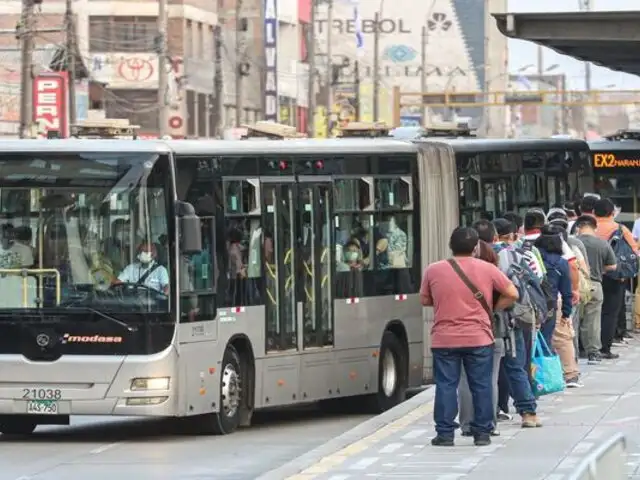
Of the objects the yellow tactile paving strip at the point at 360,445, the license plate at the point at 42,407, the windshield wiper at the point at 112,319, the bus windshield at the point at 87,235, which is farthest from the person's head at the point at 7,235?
the yellow tactile paving strip at the point at 360,445

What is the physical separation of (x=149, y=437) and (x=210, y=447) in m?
1.30

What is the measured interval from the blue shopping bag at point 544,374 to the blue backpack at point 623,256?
7667mm

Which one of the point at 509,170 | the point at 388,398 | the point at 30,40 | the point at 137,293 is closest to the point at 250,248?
the point at 137,293

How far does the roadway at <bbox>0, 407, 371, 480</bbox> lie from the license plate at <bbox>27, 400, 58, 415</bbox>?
11.8 inches

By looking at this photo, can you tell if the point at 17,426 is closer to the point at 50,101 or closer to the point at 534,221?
the point at 534,221

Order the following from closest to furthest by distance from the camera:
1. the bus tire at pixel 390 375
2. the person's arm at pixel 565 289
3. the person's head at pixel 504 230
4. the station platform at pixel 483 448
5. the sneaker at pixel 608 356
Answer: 1. the station platform at pixel 483 448
2. the person's head at pixel 504 230
3. the person's arm at pixel 565 289
4. the bus tire at pixel 390 375
5. the sneaker at pixel 608 356

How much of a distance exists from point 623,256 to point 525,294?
9.28 m

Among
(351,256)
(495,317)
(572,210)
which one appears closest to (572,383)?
(351,256)

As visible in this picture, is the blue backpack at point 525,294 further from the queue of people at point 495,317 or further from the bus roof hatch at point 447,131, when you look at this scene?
the bus roof hatch at point 447,131

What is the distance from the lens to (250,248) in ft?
61.5

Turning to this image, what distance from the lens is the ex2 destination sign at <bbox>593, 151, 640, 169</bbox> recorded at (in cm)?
3819

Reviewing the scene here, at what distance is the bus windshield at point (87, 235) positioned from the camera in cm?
1733

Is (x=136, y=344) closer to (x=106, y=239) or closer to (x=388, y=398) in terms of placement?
(x=106, y=239)

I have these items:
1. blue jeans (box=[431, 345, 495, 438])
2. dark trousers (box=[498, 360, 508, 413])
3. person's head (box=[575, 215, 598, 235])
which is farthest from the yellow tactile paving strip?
person's head (box=[575, 215, 598, 235])
